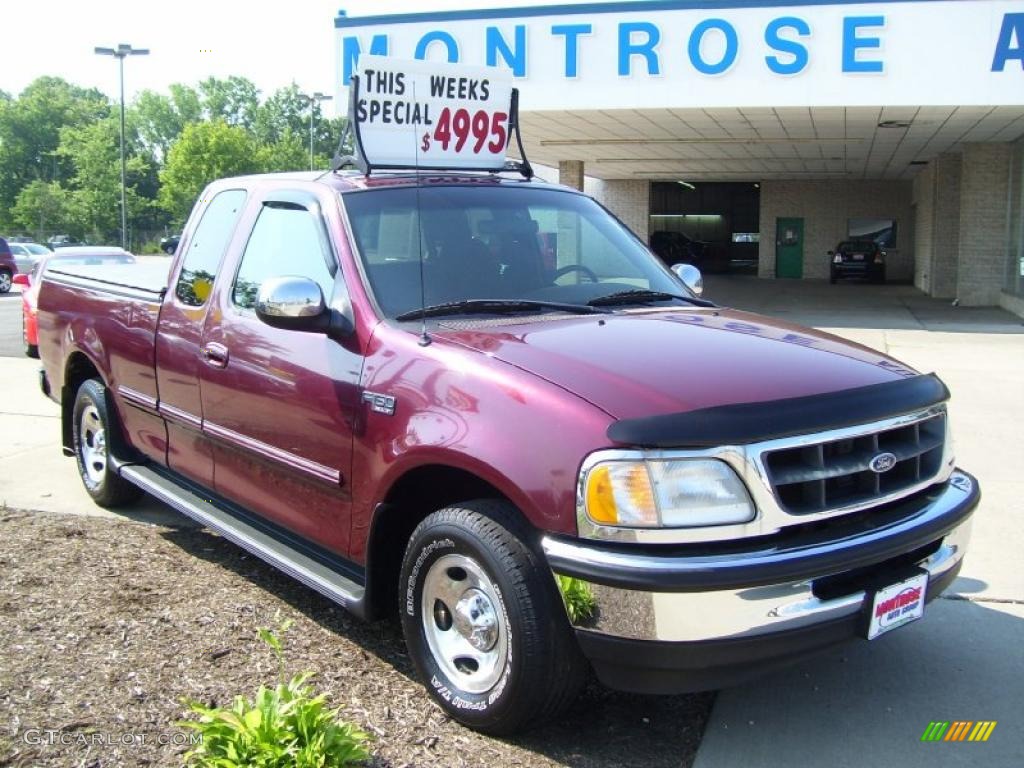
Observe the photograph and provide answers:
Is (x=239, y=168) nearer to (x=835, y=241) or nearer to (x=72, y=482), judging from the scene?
(x=835, y=241)

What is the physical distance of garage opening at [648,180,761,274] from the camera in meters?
44.0

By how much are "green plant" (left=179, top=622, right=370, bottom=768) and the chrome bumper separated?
0.79 meters

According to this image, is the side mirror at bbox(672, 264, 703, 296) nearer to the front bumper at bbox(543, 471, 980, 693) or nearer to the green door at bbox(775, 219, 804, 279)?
the front bumper at bbox(543, 471, 980, 693)

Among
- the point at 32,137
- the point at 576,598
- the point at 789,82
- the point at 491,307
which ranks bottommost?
the point at 576,598

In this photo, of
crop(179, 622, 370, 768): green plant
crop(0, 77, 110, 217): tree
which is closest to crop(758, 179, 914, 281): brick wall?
crop(179, 622, 370, 768): green plant

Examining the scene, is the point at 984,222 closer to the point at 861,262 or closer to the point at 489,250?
the point at 861,262

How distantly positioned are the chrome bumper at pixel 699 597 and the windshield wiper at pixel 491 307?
1207mm

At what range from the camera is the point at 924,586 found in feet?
10.9

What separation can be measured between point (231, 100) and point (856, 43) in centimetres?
10975

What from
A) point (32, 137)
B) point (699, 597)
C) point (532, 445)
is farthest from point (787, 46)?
point (32, 137)

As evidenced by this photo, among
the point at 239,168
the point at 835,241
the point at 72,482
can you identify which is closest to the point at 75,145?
the point at 239,168

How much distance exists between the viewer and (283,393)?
159 inches

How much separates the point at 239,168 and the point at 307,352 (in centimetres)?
→ 7511

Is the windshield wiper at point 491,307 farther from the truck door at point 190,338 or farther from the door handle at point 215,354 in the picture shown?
the truck door at point 190,338
